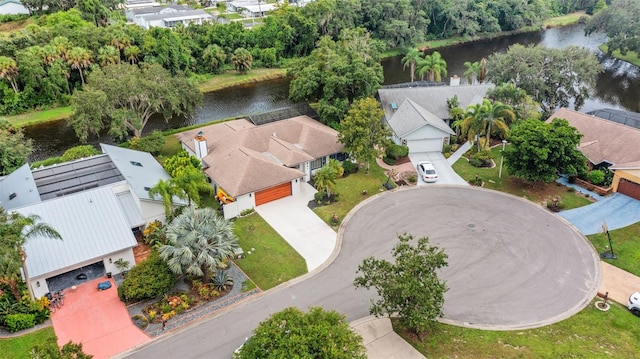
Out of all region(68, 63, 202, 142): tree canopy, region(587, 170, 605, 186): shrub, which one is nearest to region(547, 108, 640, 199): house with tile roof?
region(587, 170, 605, 186): shrub

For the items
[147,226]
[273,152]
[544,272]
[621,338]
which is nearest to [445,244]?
[544,272]

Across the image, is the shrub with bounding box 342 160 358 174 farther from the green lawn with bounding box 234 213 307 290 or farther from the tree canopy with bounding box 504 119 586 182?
the tree canopy with bounding box 504 119 586 182

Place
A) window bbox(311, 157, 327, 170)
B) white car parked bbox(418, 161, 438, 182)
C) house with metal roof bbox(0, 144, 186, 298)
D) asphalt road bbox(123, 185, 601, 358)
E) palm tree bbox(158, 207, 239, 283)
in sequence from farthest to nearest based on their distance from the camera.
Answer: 1. window bbox(311, 157, 327, 170)
2. white car parked bbox(418, 161, 438, 182)
3. house with metal roof bbox(0, 144, 186, 298)
4. palm tree bbox(158, 207, 239, 283)
5. asphalt road bbox(123, 185, 601, 358)

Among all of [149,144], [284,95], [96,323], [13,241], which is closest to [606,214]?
[96,323]

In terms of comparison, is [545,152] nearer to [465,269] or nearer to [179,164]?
[465,269]

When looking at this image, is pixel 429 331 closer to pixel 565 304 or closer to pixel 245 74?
pixel 565 304

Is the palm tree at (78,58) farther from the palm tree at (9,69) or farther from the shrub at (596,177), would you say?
the shrub at (596,177)
